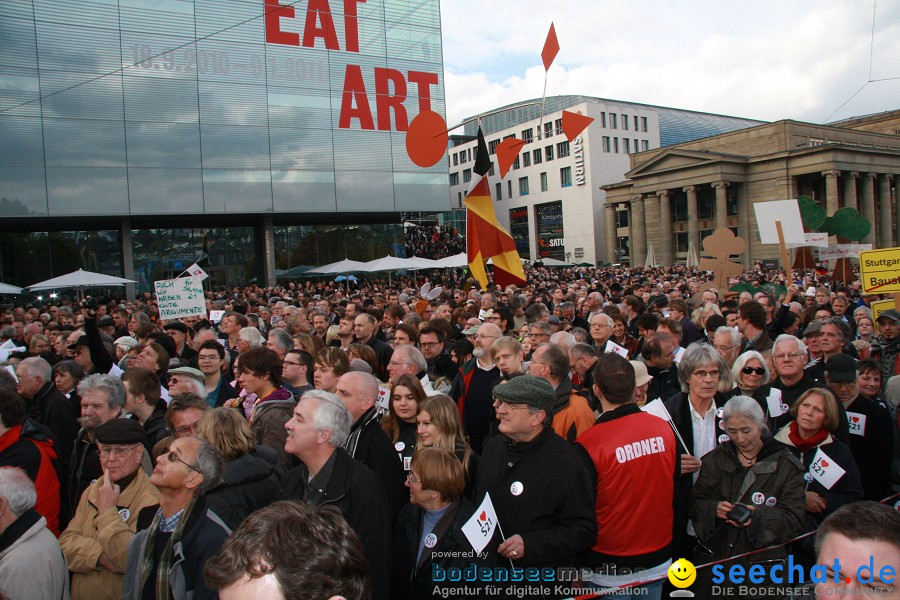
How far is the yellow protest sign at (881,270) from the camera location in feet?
27.4

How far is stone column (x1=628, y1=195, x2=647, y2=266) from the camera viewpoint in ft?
211

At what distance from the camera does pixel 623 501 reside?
134 inches

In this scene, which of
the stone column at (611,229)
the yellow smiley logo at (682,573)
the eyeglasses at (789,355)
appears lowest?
the yellow smiley logo at (682,573)

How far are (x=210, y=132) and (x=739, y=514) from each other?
3231 cm

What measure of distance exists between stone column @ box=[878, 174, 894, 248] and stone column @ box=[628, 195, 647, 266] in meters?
21.9

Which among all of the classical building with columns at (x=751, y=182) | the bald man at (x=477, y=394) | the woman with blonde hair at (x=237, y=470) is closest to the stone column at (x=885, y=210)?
the classical building with columns at (x=751, y=182)

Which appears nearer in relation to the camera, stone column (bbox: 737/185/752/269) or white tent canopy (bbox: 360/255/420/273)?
white tent canopy (bbox: 360/255/420/273)

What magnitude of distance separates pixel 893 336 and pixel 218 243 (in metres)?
34.9

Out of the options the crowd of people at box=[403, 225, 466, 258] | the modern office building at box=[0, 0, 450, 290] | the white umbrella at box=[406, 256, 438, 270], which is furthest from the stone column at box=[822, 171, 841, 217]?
the white umbrella at box=[406, 256, 438, 270]

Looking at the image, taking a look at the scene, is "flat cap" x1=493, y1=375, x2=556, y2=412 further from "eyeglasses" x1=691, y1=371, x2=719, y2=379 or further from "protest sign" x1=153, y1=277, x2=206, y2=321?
"protest sign" x1=153, y1=277, x2=206, y2=321

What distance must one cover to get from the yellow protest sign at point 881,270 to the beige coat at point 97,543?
9.30 metres

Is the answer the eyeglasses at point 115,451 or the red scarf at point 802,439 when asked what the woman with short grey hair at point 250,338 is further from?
the red scarf at point 802,439

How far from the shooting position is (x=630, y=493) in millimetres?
3404

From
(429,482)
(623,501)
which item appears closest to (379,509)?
(429,482)
